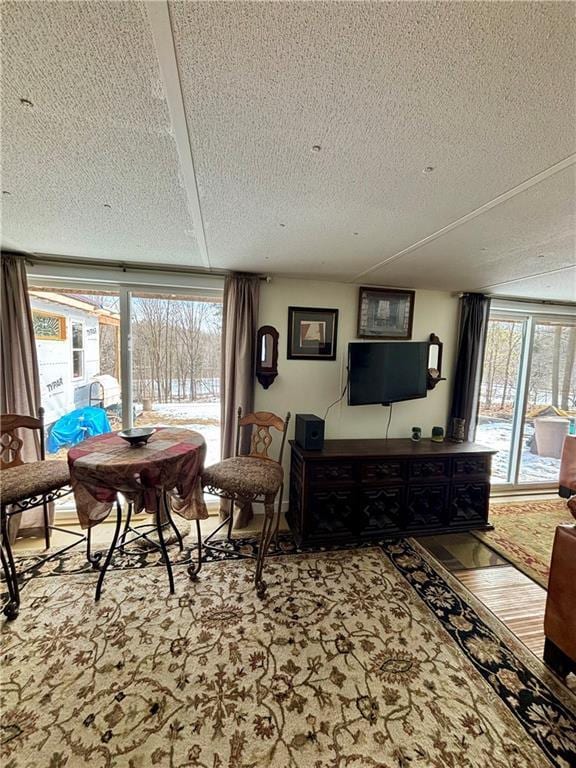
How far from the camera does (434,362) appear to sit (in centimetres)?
338

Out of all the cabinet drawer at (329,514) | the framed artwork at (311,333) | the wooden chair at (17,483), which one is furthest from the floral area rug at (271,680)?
the framed artwork at (311,333)

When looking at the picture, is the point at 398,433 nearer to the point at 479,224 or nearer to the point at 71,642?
the point at 479,224

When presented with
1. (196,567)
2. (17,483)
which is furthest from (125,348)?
(196,567)

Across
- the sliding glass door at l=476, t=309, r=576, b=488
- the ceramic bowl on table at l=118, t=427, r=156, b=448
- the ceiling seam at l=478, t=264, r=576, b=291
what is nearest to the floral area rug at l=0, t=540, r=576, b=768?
the ceramic bowl on table at l=118, t=427, r=156, b=448

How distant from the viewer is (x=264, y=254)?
7.76 feet

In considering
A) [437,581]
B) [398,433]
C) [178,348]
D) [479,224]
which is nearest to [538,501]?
[398,433]

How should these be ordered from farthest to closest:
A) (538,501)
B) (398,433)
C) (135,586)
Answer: (538,501) < (398,433) < (135,586)

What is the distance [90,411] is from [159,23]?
2.95 m

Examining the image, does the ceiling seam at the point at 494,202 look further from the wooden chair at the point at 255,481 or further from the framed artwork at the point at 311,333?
the wooden chair at the point at 255,481

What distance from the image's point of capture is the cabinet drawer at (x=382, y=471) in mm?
2654

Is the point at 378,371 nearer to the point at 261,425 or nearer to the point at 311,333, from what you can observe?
the point at 311,333

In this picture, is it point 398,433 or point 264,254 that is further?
point 398,433

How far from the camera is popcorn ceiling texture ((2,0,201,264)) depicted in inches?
29.2

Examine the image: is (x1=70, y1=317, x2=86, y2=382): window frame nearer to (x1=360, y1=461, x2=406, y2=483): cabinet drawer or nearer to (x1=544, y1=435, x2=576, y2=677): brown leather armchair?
(x1=360, y1=461, x2=406, y2=483): cabinet drawer
